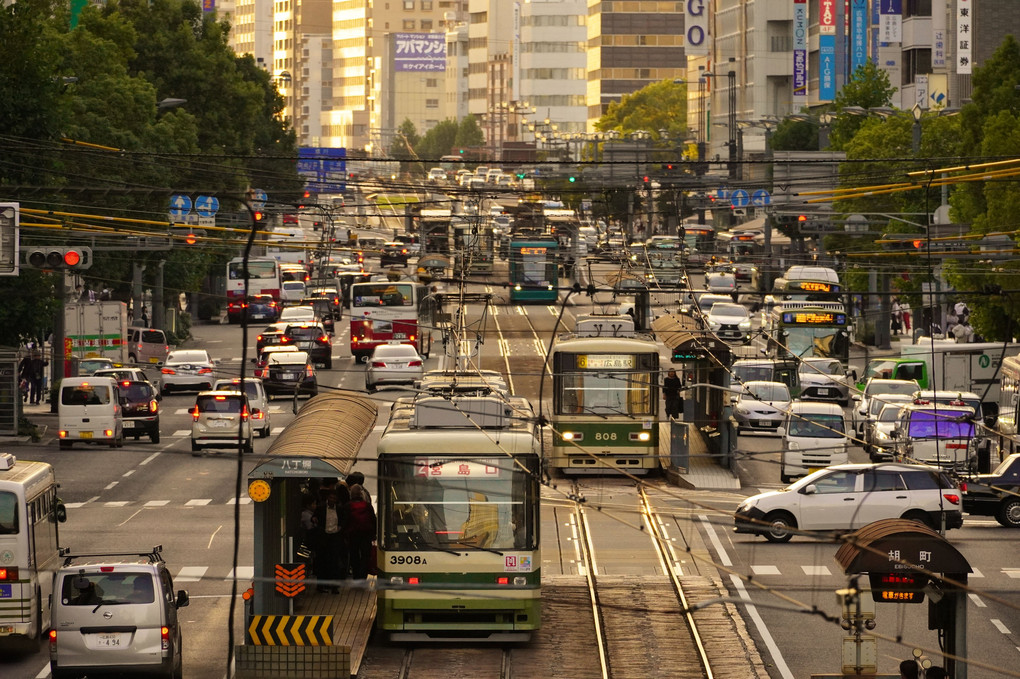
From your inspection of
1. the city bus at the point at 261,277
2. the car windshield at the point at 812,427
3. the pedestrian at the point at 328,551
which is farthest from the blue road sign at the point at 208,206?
the pedestrian at the point at 328,551

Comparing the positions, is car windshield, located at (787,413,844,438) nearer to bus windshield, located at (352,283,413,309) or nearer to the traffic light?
the traffic light

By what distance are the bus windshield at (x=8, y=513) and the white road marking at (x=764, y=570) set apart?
1187cm

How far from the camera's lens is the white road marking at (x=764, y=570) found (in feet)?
92.9

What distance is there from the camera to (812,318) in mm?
58562

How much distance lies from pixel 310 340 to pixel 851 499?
30.0 m

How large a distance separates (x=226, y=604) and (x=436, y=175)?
13195 cm

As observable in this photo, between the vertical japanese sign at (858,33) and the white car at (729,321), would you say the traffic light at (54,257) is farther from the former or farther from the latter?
the vertical japanese sign at (858,33)

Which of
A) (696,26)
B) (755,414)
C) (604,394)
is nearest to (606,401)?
(604,394)

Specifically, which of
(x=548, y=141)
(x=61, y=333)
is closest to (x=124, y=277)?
(x=61, y=333)

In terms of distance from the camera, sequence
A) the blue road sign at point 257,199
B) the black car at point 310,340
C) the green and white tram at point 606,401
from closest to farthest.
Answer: the blue road sign at point 257,199
the green and white tram at point 606,401
the black car at point 310,340

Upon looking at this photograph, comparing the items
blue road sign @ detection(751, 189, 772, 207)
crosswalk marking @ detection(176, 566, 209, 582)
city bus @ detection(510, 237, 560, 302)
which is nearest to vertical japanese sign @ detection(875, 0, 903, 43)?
blue road sign @ detection(751, 189, 772, 207)

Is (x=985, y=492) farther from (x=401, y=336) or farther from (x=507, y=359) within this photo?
(x=401, y=336)

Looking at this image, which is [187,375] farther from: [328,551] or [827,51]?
[827,51]

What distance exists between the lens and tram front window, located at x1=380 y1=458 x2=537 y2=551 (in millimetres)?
21922
